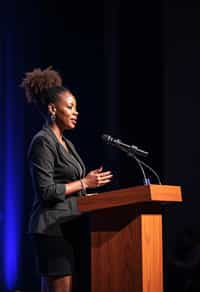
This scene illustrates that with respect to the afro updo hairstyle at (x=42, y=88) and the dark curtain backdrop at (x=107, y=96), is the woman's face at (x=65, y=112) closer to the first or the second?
the afro updo hairstyle at (x=42, y=88)

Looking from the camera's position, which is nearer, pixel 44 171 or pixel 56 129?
pixel 44 171

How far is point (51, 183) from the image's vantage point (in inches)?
88.4

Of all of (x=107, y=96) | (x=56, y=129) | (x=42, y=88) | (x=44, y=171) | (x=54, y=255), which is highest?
(x=107, y=96)

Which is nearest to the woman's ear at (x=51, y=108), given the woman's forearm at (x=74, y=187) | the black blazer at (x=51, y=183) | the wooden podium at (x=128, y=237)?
the black blazer at (x=51, y=183)

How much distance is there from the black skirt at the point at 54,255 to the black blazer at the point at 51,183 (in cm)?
4

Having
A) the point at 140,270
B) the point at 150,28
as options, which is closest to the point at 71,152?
the point at 140,270

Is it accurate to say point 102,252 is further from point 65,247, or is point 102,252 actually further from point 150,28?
point 150,28

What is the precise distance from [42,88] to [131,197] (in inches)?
36.9

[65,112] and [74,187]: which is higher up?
[65,112]

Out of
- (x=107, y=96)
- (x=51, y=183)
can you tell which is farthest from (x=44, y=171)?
(x=107, y=96)

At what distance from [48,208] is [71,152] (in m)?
0.34

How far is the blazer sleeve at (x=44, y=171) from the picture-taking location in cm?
223

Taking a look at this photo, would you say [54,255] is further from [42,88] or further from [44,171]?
[42,88]

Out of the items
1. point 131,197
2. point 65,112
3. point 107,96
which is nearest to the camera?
point 131,197
